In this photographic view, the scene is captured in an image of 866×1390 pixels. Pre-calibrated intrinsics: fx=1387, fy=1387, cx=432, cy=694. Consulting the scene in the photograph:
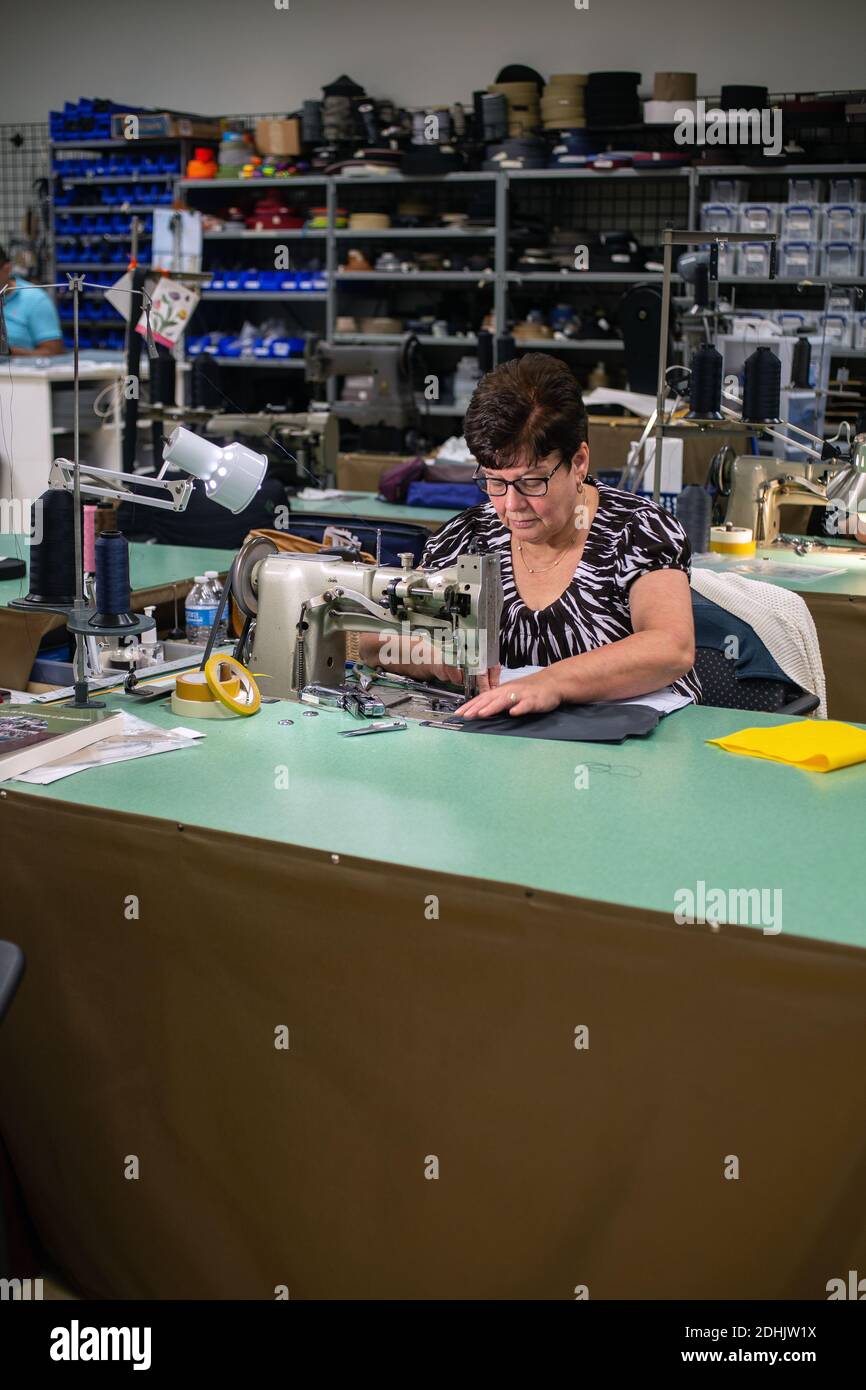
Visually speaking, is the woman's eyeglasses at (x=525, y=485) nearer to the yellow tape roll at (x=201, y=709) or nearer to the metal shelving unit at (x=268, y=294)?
the yellow tape roll at (x=201, y=709)

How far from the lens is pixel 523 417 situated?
2.32 meters

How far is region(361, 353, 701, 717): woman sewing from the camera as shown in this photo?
7.41 feet

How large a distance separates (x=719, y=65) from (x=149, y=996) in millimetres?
7061

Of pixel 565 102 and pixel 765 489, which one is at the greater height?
pixel 565 102

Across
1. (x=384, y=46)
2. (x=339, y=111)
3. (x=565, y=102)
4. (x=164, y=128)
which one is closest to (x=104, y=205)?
(x=164, y=128)

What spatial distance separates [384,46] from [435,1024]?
7.97 metres

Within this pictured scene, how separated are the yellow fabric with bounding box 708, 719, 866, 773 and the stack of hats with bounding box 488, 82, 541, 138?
19.9ft

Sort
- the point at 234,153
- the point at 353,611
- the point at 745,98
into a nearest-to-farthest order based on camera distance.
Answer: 1. the point at 353,611
2. the point at 745,98
3. the point at 234,153

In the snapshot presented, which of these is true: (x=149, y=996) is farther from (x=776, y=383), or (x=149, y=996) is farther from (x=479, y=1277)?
(x=776, y=383)

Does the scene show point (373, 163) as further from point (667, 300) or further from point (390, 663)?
point (390, 663)

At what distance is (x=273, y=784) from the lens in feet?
6.36

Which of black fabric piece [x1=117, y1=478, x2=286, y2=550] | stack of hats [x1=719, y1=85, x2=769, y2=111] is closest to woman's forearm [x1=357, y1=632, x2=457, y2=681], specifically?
black fabric piece [x1=117, y1=478, x2=286, y2=550]

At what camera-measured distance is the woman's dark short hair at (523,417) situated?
7.60 ft
